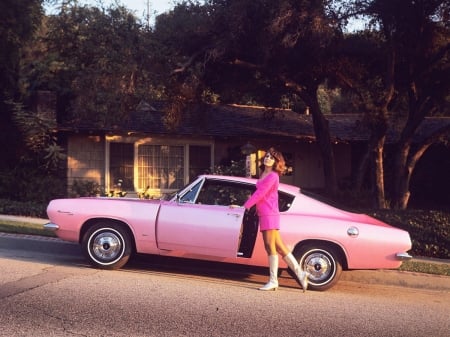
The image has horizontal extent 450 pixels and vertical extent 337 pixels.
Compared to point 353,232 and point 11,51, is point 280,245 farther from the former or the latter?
point 11,51

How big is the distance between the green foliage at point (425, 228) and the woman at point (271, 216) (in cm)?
448

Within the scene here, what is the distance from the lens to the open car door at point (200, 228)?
7.73 m

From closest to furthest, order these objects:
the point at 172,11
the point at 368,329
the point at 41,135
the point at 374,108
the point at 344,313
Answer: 1. the point at 368,329
2. the point at 344,313
3. the point at 374,108
4. the point at 41,135
5. the point at 172,11

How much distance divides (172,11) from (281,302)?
1279cm

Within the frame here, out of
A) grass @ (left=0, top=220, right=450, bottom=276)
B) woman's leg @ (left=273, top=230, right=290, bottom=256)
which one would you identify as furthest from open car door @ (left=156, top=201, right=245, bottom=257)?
grass @ (left=0, top=220, right=450, bottom=276)

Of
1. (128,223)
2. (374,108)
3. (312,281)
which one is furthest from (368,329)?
(374,108)

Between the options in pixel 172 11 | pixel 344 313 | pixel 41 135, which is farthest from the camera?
pixel 172 11

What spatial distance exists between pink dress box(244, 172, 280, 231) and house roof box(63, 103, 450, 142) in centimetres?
934

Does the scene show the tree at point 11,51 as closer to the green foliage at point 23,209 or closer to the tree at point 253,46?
the green foliage at point 23,209

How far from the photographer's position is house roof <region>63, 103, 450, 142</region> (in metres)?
18.0

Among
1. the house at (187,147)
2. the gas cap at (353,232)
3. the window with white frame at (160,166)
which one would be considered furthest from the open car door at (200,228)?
the window with white frame at (160,166)

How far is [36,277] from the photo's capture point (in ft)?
25.1

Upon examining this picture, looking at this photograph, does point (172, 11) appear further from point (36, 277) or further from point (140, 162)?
point (36, 277)

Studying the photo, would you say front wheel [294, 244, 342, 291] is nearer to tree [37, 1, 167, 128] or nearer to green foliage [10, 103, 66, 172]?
tree [37, 1, 167, 128]
